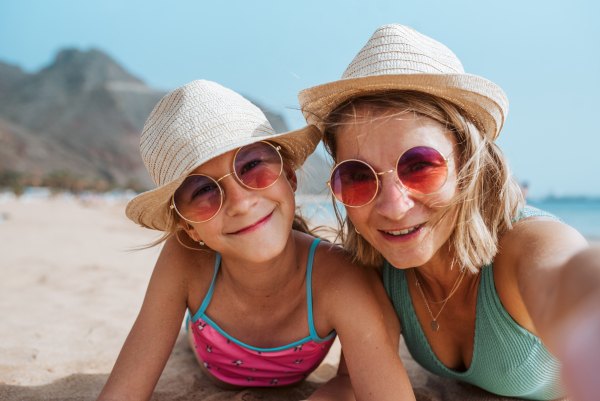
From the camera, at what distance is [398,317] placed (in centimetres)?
248

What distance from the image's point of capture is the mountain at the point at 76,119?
172 ft

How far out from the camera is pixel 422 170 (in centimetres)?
181

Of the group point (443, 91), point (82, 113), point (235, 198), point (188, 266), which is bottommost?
point (82, 113)

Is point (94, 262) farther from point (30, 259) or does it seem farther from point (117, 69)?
point (117, 69)

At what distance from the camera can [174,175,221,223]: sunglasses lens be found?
6.70 ft

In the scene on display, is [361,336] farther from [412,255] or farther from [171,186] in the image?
[171,186]

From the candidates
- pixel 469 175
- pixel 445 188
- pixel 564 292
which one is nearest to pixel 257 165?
pixel 445 188

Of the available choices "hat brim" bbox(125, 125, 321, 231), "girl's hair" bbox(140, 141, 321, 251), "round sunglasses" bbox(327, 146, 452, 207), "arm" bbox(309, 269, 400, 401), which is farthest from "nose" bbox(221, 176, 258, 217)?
"arm" bbox(309, 269, 400, 401)

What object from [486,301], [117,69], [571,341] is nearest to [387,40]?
[486,301]

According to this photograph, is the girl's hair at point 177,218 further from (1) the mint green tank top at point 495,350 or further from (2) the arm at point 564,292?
(2) the arm at point 564,292

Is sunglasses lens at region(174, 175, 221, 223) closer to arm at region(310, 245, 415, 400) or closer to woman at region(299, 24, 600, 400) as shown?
woman at region(299, 24, 600, 400)

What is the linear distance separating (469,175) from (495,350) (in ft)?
3.04

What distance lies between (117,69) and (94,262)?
325 feet

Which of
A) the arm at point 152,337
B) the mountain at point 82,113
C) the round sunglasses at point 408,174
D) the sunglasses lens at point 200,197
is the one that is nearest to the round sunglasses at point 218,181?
the sunglasses lens at point 200,197
